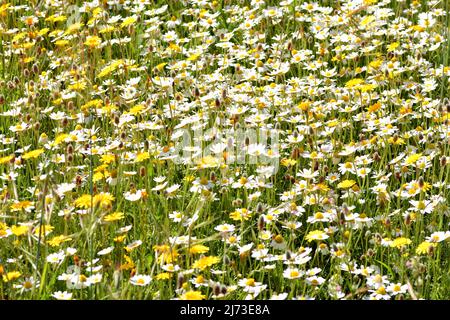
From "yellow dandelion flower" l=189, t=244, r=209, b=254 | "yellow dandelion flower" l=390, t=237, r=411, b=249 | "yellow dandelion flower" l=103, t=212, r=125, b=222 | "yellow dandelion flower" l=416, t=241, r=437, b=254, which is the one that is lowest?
"yellow dandelion flower" l=416, t=241, r=437, b=254

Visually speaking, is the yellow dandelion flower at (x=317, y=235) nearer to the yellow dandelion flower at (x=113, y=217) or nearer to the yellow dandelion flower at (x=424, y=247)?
the yellow dandelion flower at (x=424, y=247)

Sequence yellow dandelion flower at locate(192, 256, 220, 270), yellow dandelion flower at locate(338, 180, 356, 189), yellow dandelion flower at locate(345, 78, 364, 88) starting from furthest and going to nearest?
yellow dandelion flower at locate(345, 78, 364, 88) → yellow dandelion flower at locate(338, 180, 356, 189) → yellow dandelion flower at locate(192, 256, 220, 270)

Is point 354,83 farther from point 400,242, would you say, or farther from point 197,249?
point 197,249

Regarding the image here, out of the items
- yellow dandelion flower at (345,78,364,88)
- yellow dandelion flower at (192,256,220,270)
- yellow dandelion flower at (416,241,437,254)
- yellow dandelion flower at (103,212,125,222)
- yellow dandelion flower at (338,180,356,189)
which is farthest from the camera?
yellow dandelion flower at (345,78,364,88)

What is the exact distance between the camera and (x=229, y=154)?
314 cm

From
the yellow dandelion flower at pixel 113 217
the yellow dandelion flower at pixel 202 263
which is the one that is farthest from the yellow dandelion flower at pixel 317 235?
the yellow dandelion flower at pixel 113 217

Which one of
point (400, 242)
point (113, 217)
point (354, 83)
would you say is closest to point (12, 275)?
point (113, 217)

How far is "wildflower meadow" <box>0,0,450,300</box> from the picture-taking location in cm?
262

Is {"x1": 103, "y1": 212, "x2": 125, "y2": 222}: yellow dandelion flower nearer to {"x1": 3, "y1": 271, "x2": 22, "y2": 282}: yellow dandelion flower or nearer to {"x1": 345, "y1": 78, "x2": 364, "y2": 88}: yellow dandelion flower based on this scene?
{"x1": 3, "y1": 271, "x2": 22, "y2": 282}: yellow dandelion flower

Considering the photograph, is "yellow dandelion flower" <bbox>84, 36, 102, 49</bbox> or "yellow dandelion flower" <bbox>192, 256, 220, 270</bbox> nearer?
"yellow dandelion flower" <bbox>192, 256, 220, 270</bbox>

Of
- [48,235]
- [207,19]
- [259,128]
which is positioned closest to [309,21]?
[207,19]

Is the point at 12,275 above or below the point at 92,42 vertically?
below

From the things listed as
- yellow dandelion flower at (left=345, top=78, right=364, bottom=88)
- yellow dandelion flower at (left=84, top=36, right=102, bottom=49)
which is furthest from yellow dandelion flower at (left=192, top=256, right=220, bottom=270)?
yellow dandelion flower at (left=84, top=36, right=102, bottom=49)

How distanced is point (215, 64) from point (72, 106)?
81 cm
